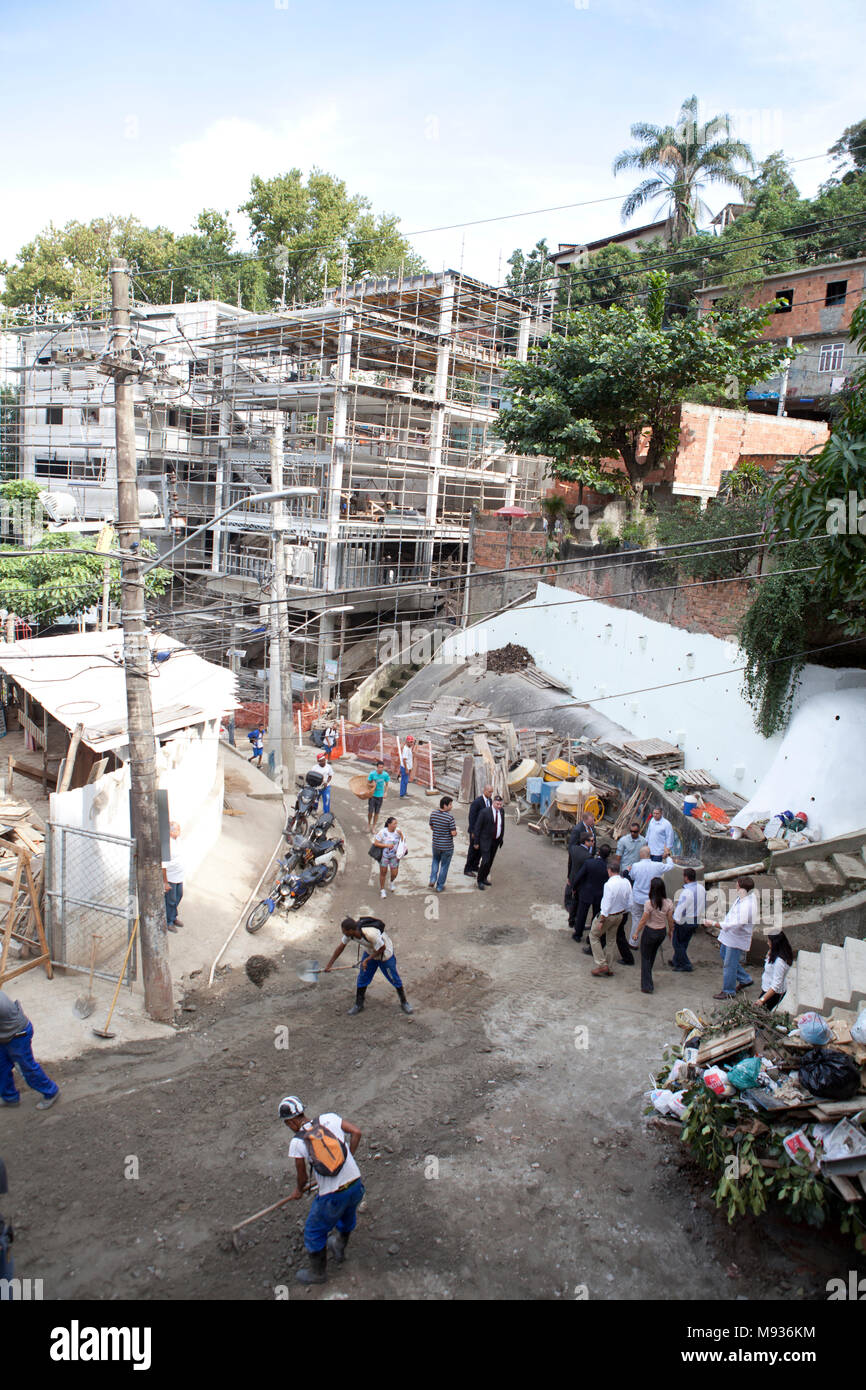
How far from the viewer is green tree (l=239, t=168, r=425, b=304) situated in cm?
4081

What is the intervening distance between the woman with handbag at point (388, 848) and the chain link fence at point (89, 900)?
149 inches

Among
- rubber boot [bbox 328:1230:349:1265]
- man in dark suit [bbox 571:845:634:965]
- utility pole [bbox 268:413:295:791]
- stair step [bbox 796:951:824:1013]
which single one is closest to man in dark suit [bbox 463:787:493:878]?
man in dark suit [bbox 571:845:634:965]

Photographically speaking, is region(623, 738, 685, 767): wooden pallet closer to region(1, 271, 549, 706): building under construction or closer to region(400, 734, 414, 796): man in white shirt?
region(400, 734, 414, 796): man in white shirt

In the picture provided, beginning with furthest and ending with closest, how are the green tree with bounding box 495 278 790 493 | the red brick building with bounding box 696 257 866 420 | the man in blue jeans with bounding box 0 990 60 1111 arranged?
the red brick building with bounding box 696 257 866 420, the green tree with bounding box 495 278 790 493, the man in blue jeans with bounding box 0 990 60 1111

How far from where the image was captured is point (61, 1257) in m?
5.60

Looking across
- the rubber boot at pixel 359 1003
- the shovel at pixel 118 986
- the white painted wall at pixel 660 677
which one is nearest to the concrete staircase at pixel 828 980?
the rubber boot at pixel 359 1003

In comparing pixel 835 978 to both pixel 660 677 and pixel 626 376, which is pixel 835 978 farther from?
pixel 626 376

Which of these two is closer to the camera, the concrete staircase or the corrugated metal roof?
the concrete staircase

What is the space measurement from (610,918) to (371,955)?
2943 mm

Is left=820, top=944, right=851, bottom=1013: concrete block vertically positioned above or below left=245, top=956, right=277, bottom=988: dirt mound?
above

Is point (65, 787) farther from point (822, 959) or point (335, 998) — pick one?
point (822, 959)

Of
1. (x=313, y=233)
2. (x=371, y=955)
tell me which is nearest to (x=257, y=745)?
(x=371, y=955)

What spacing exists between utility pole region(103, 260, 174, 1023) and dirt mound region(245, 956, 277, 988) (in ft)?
4.13

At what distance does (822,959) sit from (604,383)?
1692cm
